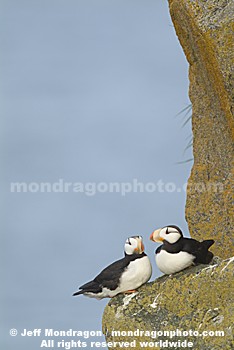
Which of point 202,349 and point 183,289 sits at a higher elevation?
point 183,289

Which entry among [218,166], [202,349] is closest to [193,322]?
[202,349]

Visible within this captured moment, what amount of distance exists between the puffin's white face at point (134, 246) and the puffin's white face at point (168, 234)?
110mm

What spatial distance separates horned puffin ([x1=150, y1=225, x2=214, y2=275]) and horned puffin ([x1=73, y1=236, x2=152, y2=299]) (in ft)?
0.50

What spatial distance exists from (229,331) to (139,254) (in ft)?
3.81

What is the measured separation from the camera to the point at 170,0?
842cm

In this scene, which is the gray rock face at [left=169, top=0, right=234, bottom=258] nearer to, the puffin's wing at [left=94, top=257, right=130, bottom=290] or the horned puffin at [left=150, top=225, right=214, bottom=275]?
the horned puffin at [left=150, top=225, right=214, bottom=275]

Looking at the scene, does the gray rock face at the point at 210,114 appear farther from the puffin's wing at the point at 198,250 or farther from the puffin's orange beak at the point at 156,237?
the puffin's orange beak at the point at 156,237

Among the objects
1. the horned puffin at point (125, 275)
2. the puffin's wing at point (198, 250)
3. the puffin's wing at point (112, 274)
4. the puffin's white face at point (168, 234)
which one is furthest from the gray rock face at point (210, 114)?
the puffin's wing at point (112, 274)

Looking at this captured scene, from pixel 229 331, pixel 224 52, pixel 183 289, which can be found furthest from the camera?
pixel 224 52

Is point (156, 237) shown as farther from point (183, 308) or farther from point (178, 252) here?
point (183, 308)

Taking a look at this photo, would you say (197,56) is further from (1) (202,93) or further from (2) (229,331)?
(2) (229,331)

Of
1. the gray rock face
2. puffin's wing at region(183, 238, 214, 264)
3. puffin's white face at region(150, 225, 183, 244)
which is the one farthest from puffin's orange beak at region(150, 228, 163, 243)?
the gray rock face

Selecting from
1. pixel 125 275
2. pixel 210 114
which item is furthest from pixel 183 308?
pixel 210 114

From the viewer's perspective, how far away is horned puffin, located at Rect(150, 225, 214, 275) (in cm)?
698
